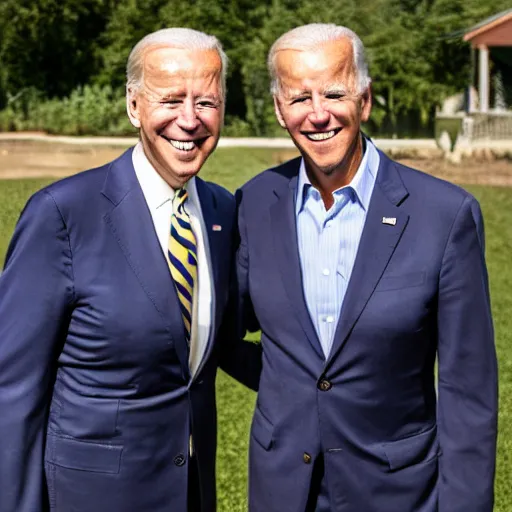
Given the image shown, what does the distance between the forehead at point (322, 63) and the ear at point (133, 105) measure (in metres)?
0.49

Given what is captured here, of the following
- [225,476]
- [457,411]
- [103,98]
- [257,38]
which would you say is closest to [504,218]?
[225,476]

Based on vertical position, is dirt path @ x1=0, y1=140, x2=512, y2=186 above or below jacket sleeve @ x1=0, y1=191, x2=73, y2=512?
below

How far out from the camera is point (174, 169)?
3.02m

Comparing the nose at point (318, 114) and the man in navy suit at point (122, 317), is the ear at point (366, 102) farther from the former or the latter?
the man in navy suit at point (122, 317)

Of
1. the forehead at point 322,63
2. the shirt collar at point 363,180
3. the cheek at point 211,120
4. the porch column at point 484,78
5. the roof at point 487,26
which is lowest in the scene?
the porch column at point 484,78

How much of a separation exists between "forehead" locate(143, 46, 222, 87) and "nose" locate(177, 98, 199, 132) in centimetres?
8

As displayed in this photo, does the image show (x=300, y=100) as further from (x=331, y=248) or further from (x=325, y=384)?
(x=325, y=384)

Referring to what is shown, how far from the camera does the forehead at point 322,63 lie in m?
2.93

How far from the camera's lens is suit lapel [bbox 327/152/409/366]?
9.57 feet

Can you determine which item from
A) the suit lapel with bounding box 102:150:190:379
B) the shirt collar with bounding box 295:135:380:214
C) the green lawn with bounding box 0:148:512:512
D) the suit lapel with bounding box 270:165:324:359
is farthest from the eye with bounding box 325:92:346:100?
the green lawn with bounding box 0:148:512:512

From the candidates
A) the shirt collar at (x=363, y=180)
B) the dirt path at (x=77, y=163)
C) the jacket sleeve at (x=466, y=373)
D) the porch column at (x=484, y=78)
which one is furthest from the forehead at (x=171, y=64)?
the porch column at (x=484, y=78)

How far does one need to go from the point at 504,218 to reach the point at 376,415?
15.1m

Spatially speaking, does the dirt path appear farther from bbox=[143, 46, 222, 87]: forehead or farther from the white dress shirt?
bbox=[143, 46, 222, 87]: forehead

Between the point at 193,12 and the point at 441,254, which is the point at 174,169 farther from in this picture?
the point at 193,12
